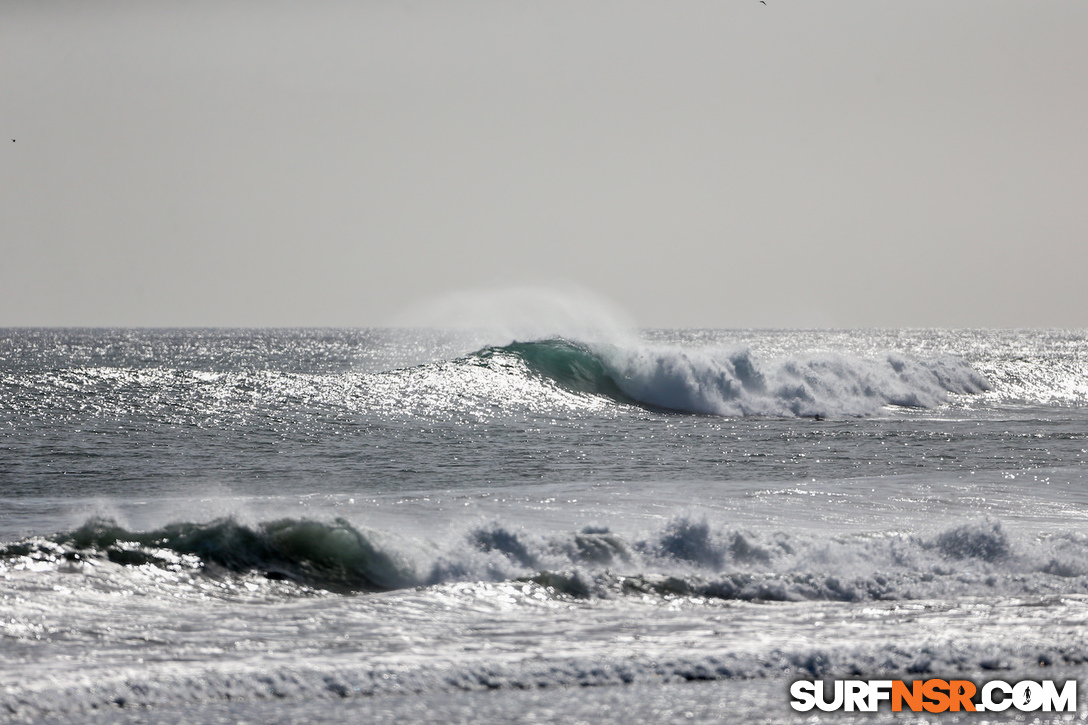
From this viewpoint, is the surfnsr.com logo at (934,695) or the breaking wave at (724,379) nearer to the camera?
the surfnsr.com logo at (934,695)

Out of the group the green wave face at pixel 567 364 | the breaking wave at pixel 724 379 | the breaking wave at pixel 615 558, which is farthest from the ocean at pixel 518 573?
the green wave face at pixel 567 364

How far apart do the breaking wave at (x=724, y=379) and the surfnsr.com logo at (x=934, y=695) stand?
20.4 meters

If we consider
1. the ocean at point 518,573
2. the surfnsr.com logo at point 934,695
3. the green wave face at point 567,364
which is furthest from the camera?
the green wave face at point 567,364

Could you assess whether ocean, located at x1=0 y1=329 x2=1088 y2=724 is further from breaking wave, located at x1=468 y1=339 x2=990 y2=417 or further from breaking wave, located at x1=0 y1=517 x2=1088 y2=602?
breaking wave, located at x1=468 y1=339 x2=990 y2=417

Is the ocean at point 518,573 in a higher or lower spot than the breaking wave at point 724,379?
lower

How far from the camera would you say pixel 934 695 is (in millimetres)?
5719

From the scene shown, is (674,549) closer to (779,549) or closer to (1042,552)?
(779,549)

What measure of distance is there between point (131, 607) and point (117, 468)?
882cm

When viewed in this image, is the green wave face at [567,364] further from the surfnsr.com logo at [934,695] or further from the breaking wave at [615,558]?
the surfnsr.com logo at [934,695]

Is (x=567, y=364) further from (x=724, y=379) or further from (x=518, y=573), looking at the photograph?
(x=518, y=573)

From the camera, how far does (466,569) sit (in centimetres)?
873

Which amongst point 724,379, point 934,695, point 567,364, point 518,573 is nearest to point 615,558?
point 518,573

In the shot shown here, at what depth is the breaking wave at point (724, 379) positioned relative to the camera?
2728 cm

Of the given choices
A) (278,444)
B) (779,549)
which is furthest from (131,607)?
(278,444)
